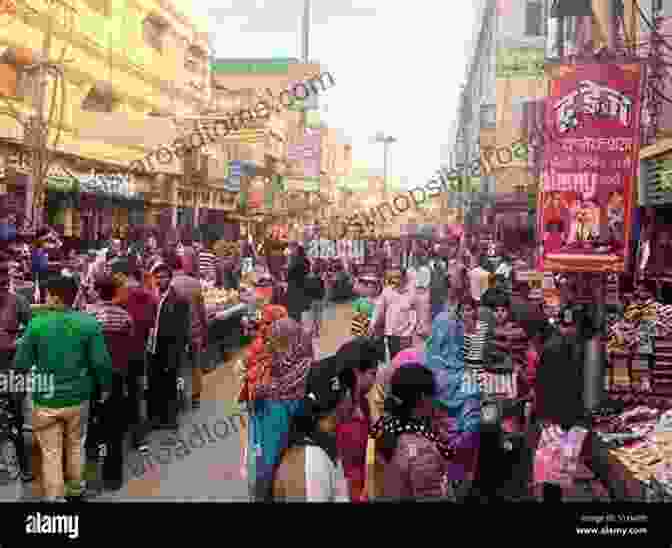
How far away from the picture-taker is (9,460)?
16.7 ft

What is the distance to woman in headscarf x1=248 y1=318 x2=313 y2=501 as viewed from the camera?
400 cm

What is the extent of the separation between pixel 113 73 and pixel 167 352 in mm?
2535

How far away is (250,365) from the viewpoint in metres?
4.30

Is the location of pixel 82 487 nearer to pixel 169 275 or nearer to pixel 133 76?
pixel 133 76

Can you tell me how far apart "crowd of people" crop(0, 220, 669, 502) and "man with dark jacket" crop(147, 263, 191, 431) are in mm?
13

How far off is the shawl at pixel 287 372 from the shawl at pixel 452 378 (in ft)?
2.50

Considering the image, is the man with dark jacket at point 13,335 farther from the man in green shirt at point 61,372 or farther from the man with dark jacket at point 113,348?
the man with dark jacket at point 113,348

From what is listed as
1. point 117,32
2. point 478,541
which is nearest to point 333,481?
point 478,541

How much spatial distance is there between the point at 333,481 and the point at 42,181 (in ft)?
15.1

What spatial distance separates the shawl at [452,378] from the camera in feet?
15.0

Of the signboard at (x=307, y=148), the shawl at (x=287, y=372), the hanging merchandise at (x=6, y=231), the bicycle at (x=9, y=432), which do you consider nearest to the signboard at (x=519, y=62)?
the hanging merchandise at (x=6, y=231)

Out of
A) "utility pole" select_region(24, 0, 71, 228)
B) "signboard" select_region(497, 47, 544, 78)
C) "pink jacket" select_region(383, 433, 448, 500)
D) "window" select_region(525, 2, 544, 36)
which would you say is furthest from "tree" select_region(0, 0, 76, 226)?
"window" select_region(525, 2, 544, 36)

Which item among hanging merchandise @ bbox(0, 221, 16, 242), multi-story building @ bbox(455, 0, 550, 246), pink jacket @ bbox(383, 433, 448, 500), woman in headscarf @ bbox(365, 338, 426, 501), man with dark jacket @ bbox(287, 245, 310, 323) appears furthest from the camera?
multi-story building @ bbox(455, 0, 550, 246)

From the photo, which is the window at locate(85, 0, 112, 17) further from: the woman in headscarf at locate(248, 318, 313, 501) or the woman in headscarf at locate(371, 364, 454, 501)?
the woman in headscarf at locate(371, 364, 454, 501)
